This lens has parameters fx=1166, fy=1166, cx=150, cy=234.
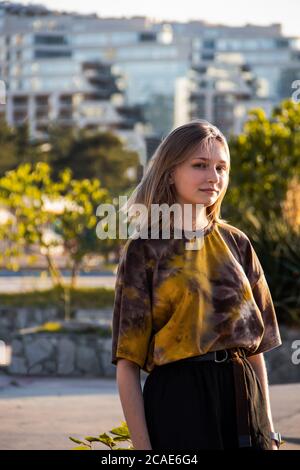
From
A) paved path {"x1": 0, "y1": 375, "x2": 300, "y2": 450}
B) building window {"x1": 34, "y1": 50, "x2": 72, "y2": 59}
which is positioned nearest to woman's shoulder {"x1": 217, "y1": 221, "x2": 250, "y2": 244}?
paved path {"x1": 0, "y1": 375, "x2": 300, "y2": 450}

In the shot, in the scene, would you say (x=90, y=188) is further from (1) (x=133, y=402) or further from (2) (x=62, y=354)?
(1) (x=133, y=402)

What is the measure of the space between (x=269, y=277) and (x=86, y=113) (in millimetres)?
120995

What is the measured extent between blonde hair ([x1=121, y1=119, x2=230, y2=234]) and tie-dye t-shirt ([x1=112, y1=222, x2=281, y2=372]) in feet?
0.41

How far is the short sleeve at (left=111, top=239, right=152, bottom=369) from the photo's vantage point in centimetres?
281

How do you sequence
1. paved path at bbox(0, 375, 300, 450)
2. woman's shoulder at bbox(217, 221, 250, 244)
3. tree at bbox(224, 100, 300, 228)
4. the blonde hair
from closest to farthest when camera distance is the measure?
the blonde hair → woman's shoulder at bbox(217, 221, 250, 244) → paved path at bbox(0, 375, 300, 450) → tree at bbox(224, 100, 300, 228)

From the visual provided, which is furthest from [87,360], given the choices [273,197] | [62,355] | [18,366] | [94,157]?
[94,157]

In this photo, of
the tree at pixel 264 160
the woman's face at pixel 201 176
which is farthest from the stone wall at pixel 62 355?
→ the woman's face at pixel 201 176

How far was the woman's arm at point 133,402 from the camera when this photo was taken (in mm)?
2742

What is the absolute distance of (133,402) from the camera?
9.10 ft

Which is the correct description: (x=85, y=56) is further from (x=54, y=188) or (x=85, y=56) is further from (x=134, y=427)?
(x=134, y=427)

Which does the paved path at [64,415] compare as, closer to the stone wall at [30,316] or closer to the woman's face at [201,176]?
the woman's face at [201,176]

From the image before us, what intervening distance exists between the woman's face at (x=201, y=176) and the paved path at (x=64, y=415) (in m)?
3.55

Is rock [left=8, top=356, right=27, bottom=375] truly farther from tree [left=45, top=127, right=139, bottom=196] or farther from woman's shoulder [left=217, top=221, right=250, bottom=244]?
tree [left=45, top=127, right=139, bottom=196]

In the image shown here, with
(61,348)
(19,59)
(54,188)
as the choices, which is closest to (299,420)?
(61,348)
